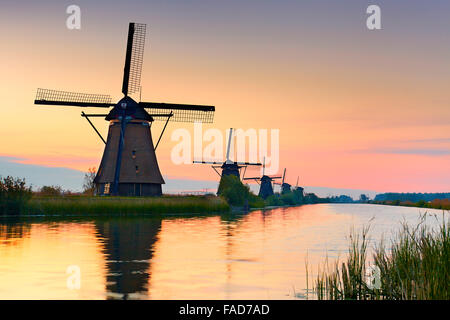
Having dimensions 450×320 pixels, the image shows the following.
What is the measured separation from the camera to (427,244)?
36.7ft

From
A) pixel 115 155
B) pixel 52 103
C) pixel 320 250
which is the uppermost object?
pixel 52 103

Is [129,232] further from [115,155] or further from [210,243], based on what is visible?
[115,155]

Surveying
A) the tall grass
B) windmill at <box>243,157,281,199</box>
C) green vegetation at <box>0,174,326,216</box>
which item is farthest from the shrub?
windmill at <box>243,157,281,199</box>

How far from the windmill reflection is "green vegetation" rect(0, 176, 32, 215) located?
17.6 meters

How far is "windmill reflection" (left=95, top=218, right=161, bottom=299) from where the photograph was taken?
1207 cm

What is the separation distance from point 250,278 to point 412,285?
214 inches

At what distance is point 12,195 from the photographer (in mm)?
43062

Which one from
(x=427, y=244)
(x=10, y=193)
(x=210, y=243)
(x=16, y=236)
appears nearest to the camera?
(x=427, y=244)

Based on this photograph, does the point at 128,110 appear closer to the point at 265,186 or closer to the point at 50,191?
the point at 50,191

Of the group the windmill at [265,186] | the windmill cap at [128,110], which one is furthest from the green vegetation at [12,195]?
the windmill at [265,186]

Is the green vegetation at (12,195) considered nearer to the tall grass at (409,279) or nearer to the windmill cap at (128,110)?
the windmill cap at (128,110)
